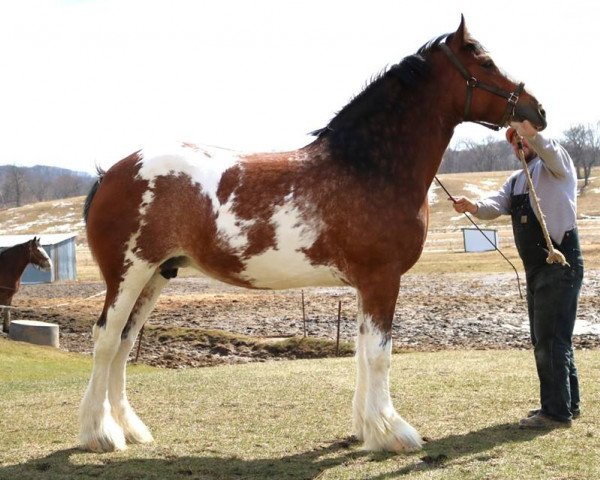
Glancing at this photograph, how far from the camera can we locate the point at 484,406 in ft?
26.7

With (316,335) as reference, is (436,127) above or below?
above

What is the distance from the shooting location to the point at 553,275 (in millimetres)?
7215

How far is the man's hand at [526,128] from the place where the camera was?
22.7 ft

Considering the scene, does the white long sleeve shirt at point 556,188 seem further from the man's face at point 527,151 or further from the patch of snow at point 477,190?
the patch of snow at point 477,190

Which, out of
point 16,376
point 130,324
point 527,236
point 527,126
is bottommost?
point 16,376

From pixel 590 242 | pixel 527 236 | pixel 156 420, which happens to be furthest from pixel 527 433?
pixel 590 242

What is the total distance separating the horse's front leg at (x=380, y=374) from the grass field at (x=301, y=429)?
156 millimetres

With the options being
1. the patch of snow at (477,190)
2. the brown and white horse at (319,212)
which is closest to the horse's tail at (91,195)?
the brown and white horse at (319,212)

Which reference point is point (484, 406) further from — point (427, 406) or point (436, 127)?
point (436, 127)

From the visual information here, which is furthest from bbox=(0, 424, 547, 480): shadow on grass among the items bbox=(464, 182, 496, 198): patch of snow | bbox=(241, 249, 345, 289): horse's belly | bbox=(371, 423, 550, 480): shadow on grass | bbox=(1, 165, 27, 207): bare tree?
bbox=(1, 165, 27, 207): bare tree

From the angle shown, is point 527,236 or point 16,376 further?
point 16,376

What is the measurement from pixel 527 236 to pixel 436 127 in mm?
1345

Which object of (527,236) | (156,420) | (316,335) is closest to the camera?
(527,236)

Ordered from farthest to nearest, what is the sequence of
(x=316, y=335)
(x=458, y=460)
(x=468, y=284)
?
(x=468, y=284), (x=316, y=335), (x=458, y=460)
